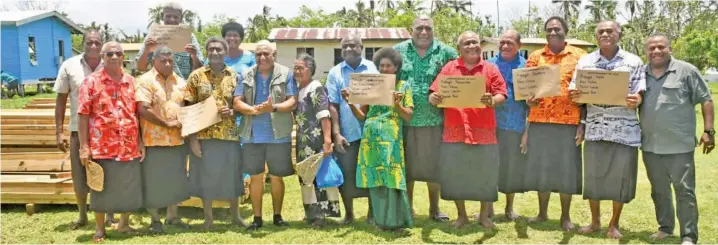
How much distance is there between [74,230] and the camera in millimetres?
6188

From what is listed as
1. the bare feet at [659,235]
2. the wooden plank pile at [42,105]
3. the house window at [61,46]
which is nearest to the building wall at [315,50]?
the house window at [61,46]

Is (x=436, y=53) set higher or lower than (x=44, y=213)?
higher

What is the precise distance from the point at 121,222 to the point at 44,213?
64.9 inches

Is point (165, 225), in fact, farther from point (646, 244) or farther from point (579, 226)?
point (646, 244)

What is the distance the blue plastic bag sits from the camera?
5961 mm

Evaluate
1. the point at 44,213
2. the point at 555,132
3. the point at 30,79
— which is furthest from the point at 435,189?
the point at 30,79

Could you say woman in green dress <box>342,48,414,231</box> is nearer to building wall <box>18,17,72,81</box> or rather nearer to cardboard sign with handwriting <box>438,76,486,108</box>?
cardboard sign with handwriting <box>438,76,486,108</box>

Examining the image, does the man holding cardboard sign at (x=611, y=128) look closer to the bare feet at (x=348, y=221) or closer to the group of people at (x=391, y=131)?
the group of people at (x=391, y=131)

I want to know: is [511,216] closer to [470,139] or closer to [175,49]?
[470,139]

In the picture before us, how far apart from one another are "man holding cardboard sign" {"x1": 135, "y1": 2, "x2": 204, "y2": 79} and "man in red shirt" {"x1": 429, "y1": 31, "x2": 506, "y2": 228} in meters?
2.70

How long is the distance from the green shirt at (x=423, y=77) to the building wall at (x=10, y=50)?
29.2 metres

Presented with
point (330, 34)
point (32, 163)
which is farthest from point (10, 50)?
point (32, 163)

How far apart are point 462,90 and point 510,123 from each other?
984 millimetres

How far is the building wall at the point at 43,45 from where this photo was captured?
30.1m
